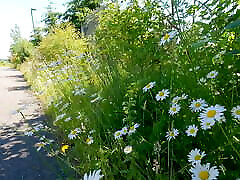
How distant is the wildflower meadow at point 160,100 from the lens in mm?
1156

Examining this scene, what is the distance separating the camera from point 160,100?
1691 mm

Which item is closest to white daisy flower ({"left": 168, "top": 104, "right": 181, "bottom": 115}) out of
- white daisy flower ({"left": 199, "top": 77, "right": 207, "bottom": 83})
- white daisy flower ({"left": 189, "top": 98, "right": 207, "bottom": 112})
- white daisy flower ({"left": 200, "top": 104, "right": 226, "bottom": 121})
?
white daisy flower ({"left": 189, "top": 98, "right": 207, "bottom": 112})

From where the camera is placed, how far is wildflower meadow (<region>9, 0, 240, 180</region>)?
3.79 ft

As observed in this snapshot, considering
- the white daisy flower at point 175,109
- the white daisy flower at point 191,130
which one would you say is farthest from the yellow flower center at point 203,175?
the white daisy flower at point 175,109

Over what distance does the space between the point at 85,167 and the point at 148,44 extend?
137 cm

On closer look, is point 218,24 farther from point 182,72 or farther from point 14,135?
point 14,135

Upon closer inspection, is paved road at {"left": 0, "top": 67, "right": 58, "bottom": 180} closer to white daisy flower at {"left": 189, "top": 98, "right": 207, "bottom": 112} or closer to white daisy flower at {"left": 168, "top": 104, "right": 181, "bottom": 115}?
white daisy flower at {"left": 168, "top": 104, "right": 181, "bottom": 115}

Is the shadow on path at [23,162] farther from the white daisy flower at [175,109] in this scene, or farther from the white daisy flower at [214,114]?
the white daisy flower at [214,114]

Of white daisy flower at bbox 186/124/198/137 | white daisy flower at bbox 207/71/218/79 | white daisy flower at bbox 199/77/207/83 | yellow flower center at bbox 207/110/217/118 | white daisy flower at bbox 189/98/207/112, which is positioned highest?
white daisy flower at bbox 207/71/218/79

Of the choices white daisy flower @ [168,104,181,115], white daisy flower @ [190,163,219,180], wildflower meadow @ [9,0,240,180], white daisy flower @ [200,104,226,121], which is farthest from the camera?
white daisy flower @ [168,104,181,115]

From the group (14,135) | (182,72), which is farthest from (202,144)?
(14,135)

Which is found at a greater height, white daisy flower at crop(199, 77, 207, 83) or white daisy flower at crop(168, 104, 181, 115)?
white daisy flower at crop(199, 77, 207, 83)

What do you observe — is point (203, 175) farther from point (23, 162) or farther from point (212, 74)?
point (23, 162)

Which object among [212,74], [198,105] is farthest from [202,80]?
[198,105]
